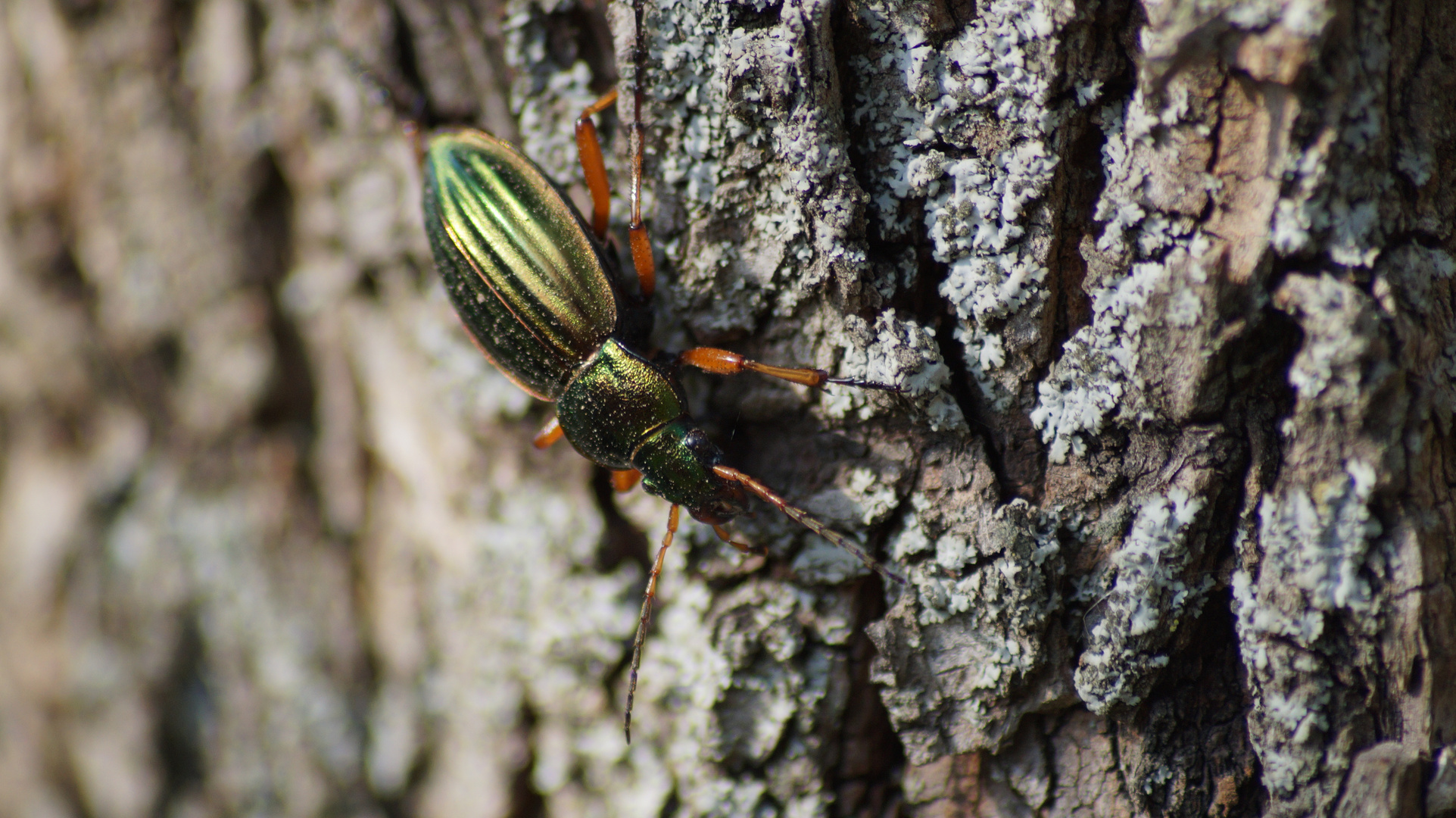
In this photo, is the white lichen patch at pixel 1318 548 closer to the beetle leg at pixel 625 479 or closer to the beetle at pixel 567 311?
the beetle at pixel 567 311

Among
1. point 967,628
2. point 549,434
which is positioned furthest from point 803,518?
point 549,434

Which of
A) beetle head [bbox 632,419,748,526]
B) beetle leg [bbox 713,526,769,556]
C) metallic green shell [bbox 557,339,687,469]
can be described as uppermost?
metallic green shell [bbox 557,339,687,469]

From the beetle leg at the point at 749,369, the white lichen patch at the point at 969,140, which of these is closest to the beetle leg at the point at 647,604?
the beetle leg at the point at 749,369

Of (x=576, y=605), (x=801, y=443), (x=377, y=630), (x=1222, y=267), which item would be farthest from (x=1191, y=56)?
(x=377, y=630)

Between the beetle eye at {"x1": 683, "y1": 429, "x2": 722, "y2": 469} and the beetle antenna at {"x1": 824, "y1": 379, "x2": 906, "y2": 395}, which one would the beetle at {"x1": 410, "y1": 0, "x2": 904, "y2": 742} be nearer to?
the beetle eye at {"x1": 683, "y1": 429, "x2": 722, "y2": 469}

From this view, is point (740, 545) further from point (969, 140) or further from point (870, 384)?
point (969, 140)

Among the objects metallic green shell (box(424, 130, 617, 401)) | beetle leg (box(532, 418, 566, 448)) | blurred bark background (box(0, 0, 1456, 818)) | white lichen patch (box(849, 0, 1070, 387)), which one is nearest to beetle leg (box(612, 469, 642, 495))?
blurred bark background (box(0, 0, 1456, 818))

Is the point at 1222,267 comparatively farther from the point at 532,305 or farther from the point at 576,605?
the point at 576,605
